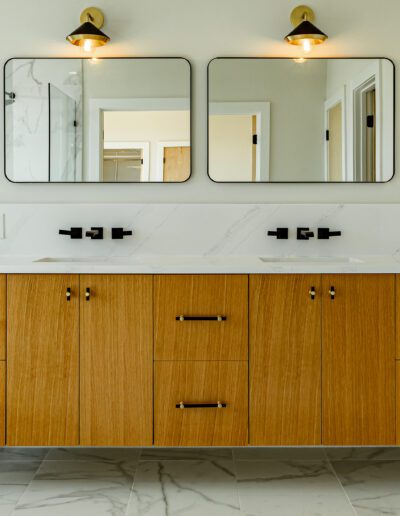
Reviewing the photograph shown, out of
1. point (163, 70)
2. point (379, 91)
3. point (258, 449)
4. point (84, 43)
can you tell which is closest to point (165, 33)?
point (163, 70)

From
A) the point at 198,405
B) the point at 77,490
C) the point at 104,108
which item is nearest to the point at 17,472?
the point at 77,490

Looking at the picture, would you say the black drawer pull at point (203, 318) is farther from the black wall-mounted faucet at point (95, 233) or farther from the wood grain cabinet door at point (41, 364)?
the black wall-mounted faucet at point (95, 233)

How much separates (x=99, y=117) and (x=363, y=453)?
6.50ft

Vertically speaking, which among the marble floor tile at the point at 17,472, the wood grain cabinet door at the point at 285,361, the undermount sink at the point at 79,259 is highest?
the undermount sink at the point at 79,259

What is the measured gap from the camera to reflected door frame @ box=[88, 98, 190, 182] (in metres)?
2.95

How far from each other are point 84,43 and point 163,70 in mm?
393

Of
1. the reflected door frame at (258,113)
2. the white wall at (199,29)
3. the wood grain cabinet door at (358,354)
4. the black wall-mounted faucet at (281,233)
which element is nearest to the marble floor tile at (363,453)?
the wood grain cabinet door at (358,354)

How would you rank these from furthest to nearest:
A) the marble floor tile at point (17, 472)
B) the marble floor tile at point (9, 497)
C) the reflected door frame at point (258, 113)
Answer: the reflected door frame at point (258, 113), the marble floor tile at point (17, 472), the marble floor tile at point (9, 497)

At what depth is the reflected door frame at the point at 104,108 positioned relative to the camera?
2945 millimetres

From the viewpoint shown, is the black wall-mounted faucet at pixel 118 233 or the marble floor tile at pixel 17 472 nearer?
the marble floor tile at pixel 17 472

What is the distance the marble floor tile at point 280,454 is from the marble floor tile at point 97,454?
1.51 feet

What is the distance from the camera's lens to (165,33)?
117 inches

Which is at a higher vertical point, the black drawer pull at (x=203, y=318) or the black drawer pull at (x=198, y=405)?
the black drawer pull at (x=203, y=318)

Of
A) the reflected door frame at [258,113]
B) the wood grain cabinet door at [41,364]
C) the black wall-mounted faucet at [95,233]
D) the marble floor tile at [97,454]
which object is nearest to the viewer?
the wood grain cabinet door at [41,364]
